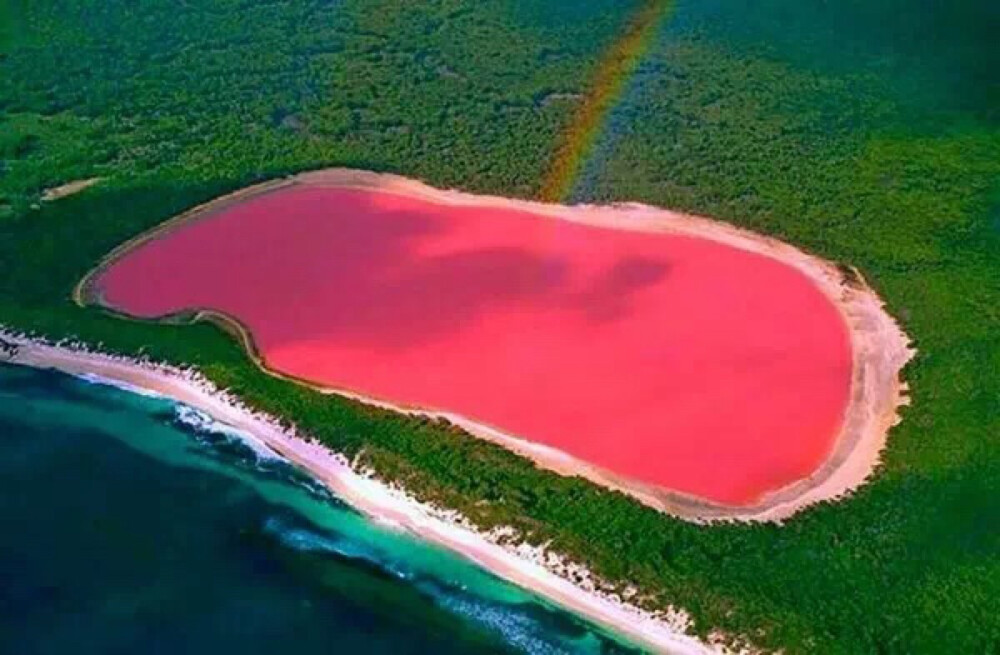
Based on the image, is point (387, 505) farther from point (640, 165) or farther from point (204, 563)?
point (640, 165)

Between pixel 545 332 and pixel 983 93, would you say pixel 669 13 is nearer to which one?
pixel 983 93

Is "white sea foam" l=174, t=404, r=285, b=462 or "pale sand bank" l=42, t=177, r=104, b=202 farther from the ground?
"pale sand bank" l=42, t=177, r=104, b=202

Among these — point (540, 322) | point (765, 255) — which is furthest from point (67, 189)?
point (765, 255)

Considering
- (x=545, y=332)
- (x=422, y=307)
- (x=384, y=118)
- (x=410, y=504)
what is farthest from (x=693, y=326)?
(x=384, y=118)

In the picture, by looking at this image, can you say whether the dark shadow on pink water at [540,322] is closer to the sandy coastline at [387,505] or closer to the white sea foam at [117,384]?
the sandy coastline at [387,505]

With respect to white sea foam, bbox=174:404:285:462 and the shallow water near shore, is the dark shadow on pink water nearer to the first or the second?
white sea foam, bbox=174:404:285:462

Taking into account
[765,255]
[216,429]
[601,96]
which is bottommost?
[216,429]

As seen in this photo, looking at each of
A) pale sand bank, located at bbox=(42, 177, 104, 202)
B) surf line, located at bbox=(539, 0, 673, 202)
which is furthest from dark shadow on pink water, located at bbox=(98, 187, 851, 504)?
pale sand bank, located at bbox=(42, 177, 104, 202)
